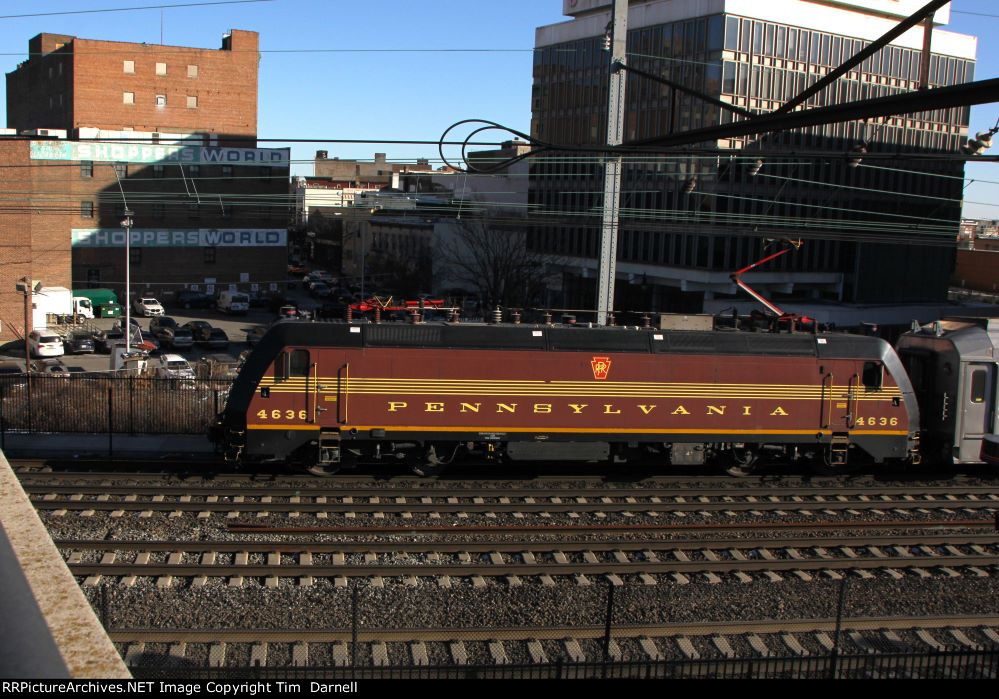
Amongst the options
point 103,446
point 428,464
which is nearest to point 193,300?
point 103,446

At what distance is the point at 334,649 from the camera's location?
376 inches

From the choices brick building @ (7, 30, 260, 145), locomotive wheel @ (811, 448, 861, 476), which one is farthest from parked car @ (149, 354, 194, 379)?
brick building @ (7, 30, 260, 145)

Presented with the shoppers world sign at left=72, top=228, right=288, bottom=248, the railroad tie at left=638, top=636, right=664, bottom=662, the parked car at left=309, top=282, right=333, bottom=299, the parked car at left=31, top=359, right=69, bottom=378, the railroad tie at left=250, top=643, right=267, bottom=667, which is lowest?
the parked car at left=31, top=359, right=69, bottom=378

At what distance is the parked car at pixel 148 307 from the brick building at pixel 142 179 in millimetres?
3861

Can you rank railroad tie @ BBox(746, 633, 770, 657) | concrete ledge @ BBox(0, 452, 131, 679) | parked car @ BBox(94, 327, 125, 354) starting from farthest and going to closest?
1. parked car @ BBox(94, 327, 125, 354)
2. railroad tie @ BBox(746, 633, 770, 657)
3. concrete ledge @ BBox(0, 452, 131, 679)

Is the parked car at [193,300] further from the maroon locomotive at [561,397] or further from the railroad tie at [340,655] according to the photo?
the railroad tie at [340,655]

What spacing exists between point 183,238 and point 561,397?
47.8 meters

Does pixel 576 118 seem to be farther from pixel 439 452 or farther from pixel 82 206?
pixel 439 452

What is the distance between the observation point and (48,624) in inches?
143

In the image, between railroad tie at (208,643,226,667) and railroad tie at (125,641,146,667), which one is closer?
railroad tie at (125,641,146,667)

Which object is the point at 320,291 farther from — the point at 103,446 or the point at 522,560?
the point at 522,560

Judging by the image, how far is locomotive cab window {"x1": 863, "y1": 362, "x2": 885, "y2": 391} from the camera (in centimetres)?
1692

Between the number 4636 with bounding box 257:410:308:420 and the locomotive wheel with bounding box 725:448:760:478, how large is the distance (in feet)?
26.3

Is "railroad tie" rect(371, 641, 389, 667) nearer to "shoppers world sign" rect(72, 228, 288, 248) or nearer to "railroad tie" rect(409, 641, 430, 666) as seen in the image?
"railroad tie" rect(409, 641, 430, 666)
